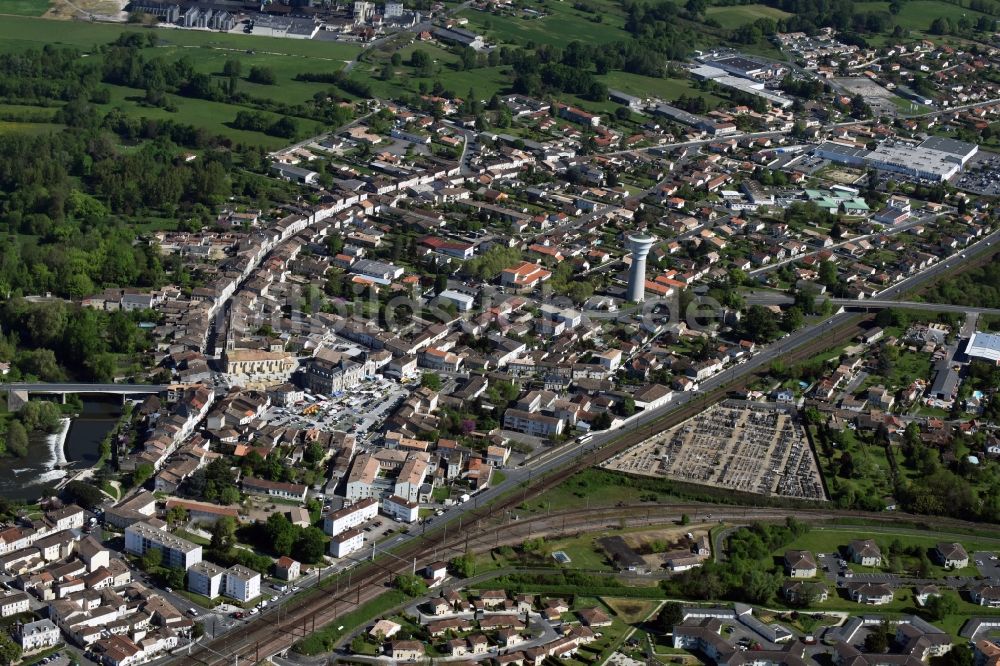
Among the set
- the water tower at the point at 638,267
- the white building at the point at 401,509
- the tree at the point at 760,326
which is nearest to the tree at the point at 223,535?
the white building at the point at 401,509

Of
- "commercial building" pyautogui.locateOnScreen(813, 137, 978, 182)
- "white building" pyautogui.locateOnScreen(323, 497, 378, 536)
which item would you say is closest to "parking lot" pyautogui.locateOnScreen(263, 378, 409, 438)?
"white building" pyautogui.locateOnScreen(323, 497, 378, 536)

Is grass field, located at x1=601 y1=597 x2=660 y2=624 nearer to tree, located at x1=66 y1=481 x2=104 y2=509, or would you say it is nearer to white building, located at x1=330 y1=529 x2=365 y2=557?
white building, located at x1=330 y1=529 x2=365 y2=557

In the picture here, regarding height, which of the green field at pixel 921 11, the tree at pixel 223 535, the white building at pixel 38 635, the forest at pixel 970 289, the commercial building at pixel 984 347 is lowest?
the white building at pixel 38 635

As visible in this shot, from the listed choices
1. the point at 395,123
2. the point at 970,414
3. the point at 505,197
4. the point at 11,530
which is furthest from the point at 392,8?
the point at 11,530

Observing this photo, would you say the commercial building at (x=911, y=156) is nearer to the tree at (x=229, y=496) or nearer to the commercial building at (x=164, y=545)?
the tree at (x=229, y=496)

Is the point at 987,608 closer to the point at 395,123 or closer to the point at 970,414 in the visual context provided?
the point at 970,414

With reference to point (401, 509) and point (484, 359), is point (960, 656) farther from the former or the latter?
point (484, 359)
